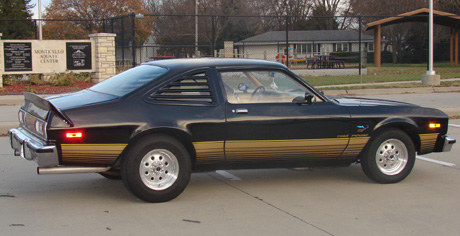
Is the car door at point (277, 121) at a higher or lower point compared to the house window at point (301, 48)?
lower

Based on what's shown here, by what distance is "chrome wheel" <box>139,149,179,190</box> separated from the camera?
5.74 metres

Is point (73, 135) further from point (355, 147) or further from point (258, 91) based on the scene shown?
point (355, 147)

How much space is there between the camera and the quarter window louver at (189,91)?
6035mm

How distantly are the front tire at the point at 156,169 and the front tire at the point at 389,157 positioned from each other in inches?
90.5

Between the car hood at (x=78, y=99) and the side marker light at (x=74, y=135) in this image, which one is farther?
the car hood at (x=78, y=99)

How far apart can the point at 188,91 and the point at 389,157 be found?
265cm

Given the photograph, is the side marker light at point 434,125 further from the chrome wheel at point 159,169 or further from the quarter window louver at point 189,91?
the chrome wheel at point 159,169

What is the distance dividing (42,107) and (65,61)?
1684 cm

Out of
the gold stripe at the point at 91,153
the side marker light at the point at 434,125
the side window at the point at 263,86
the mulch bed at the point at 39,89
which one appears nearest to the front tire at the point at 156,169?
the gold stripe at the point at 91,153

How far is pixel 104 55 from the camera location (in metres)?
22.4

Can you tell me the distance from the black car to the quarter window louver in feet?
0.04

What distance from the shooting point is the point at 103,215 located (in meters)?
5.49

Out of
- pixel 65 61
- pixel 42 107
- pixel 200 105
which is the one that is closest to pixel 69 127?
pixel 42 107

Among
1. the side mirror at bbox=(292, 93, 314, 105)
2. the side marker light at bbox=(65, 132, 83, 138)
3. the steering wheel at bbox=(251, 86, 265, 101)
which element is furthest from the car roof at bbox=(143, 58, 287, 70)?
the side marker light at bbox=(65, 132, 83, 138)
